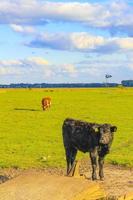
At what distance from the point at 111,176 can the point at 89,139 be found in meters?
1.95

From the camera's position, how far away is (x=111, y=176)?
48.3 feet

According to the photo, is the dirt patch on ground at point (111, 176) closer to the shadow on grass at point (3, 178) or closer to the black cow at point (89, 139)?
the shadow on grass at point (3, 178)

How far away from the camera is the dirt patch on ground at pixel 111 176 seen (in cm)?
1267

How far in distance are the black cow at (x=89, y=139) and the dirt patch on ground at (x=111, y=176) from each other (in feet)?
1.68

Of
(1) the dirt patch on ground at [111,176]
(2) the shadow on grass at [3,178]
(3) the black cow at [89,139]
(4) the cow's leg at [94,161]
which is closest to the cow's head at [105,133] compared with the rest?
(3) the black cow at [89,139]

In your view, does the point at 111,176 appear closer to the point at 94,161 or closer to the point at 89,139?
the point at 94,161

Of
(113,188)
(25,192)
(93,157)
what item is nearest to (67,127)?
(93,157)

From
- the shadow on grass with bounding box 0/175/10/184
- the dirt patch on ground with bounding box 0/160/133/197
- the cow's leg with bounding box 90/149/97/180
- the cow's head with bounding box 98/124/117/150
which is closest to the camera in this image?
the dirt patch on ground with bounding box 0/160/133/197

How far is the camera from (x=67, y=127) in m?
13.7

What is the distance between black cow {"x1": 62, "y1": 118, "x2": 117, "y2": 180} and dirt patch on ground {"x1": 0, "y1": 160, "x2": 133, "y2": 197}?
0.51 metres

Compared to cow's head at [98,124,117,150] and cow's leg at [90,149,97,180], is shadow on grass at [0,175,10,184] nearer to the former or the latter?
cow's leg at [90,149,97,180]

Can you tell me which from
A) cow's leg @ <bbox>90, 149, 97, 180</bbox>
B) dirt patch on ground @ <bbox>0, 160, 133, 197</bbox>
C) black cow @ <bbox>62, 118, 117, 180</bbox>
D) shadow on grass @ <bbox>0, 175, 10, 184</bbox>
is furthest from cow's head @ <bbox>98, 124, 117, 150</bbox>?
shadow on grass @ <bbox>0, 175, 10, 184</bbox>

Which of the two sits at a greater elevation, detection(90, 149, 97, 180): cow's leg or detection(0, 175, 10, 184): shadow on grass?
detection(90, 149, 97, 180): cow's leg

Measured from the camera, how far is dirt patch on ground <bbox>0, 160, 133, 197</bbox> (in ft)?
41.6
